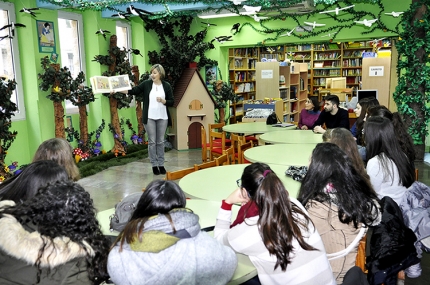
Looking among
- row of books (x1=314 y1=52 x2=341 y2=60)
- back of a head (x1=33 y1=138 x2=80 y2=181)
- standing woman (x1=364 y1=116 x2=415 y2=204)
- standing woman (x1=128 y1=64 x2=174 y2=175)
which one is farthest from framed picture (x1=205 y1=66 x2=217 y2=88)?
back of a head (x1=33 y1=138 x2=80 y2=181)

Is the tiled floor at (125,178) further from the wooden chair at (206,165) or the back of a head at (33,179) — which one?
the back of a head at (33,179)

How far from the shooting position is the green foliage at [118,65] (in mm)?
7359

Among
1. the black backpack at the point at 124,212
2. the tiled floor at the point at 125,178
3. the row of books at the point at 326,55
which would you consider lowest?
the tiled floor at the point at 125,178

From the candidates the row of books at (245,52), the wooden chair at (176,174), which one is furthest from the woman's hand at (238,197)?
the row of books at (245,52)

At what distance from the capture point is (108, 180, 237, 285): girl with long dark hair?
1.47 metres

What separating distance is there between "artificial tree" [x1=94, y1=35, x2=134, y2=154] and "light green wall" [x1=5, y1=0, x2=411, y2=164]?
0.45ft

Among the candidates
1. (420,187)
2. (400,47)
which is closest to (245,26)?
(400,47)

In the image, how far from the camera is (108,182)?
6066mm

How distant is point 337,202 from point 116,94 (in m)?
6.17

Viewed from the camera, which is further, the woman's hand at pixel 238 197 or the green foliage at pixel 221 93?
the green foliage at pixel 221 93

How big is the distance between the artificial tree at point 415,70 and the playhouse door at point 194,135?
3936 millimetres

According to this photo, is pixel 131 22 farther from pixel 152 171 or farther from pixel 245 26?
pixel 152 171

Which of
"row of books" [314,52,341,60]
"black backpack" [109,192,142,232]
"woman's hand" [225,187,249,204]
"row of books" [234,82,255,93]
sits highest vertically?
"row of books" [314,52,341,60]

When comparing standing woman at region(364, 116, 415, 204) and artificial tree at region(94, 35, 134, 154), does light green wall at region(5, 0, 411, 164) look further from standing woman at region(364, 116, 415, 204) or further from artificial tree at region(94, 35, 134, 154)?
standing woman at region(364, 116, 415, 204)
